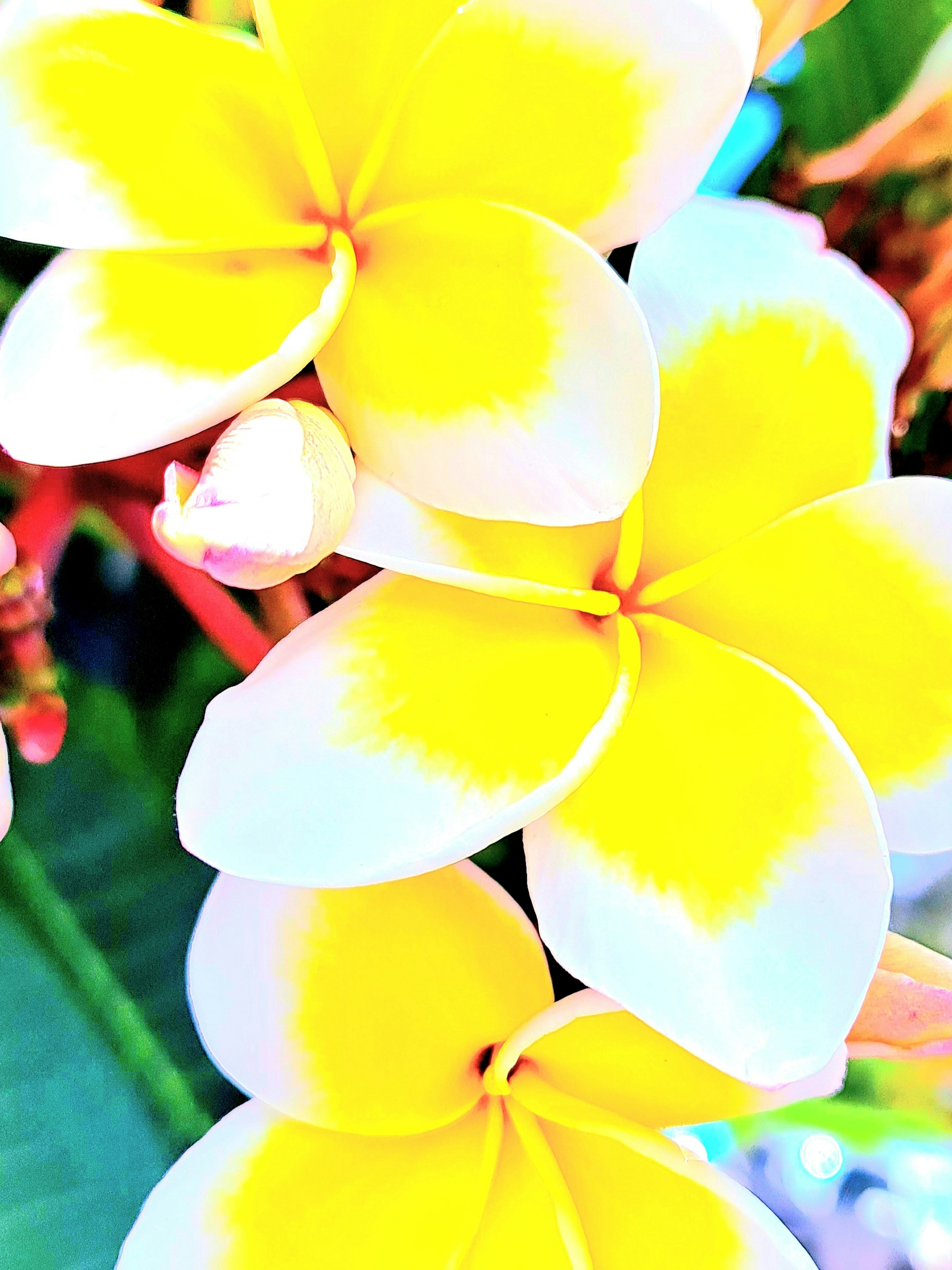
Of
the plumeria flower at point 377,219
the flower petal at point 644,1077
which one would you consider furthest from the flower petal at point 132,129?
the flower petal at point 644,1077

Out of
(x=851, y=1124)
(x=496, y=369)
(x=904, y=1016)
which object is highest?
(x=496, y=369)

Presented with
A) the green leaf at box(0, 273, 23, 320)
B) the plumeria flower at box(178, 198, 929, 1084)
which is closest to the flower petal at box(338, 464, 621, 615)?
the plumeria flower at box(178, 198, 929, 1084)

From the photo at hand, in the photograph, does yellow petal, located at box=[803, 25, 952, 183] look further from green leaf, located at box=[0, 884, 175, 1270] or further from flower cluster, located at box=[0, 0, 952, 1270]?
green leaf, located at box=[0, 884, 175, 1270]

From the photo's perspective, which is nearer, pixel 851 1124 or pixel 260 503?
pixel 260 503

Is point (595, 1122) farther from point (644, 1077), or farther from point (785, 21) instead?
point (785, 21)

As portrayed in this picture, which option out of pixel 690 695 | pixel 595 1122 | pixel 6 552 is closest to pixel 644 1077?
pixel 595 1122

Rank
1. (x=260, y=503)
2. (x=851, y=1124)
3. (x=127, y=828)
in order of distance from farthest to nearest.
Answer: (x=851, y=1124) < (x=127, y=828) < (x=260, y=503)
